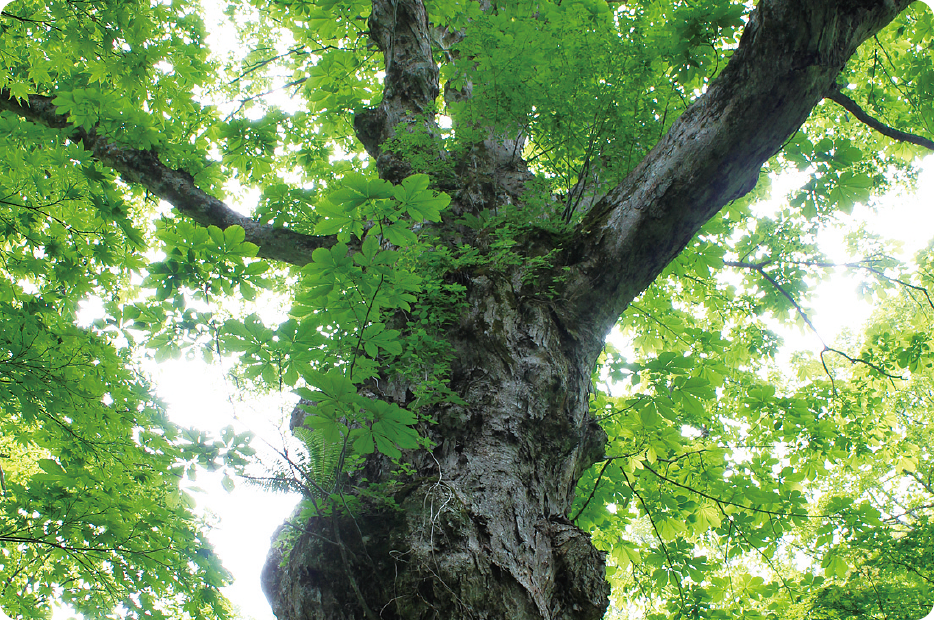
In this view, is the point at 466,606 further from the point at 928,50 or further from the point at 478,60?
the point at 928,50

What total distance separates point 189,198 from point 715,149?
3272mm

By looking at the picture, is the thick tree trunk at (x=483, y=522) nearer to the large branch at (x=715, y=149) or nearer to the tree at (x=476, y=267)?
the tree at (x=476, y=267)

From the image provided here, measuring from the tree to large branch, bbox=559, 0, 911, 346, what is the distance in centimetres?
1

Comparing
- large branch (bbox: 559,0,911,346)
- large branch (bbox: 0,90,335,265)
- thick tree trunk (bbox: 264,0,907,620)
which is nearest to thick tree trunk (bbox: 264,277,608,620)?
thick tree trunk (bbox: 264,0,907,620)

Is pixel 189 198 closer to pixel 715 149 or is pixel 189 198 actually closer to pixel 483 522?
pixel 483 522

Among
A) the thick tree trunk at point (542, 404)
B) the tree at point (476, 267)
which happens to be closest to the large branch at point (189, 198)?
the tree at point (476, 267)

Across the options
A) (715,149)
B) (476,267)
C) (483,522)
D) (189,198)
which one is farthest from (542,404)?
(189,198)

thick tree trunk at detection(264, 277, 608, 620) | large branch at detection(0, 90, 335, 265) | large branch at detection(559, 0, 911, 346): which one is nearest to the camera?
thick tree trunk at detection(264, 277, 608, 620)

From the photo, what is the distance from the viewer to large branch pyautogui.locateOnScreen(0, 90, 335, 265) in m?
3.15

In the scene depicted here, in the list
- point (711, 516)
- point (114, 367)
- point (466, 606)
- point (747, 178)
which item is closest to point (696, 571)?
point (711, 516)

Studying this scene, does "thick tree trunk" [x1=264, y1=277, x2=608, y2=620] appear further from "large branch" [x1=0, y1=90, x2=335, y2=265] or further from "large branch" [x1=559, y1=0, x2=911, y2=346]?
"large branch" [x1=0, y1=90, x2=335, y2=265]

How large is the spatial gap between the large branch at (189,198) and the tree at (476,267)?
2cm

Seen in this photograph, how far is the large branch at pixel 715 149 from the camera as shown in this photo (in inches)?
77.6

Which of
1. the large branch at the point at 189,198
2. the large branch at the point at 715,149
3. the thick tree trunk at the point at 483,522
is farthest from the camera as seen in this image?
the large branch at the point at 189,198
